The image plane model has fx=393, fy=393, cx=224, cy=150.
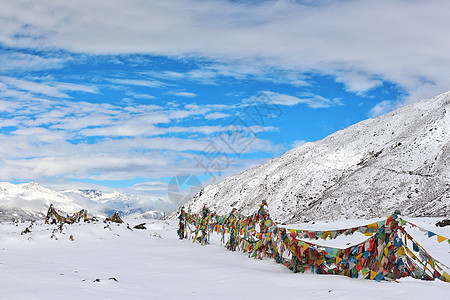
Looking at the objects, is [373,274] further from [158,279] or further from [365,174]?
[365,174]

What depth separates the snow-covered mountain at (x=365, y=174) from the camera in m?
53.3

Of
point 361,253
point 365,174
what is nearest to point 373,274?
point 361,253

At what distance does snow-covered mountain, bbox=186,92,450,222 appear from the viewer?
175ft

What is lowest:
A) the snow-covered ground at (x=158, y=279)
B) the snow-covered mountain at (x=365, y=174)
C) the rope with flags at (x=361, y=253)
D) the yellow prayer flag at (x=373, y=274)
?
the snow-covered ground at (x=158, y=279)

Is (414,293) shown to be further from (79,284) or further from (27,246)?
(27,246)

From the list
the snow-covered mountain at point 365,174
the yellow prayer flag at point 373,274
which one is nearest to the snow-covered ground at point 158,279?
the yellow prayer flag at point 373,274

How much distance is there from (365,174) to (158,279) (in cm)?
5928

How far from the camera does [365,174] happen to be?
63.0 m

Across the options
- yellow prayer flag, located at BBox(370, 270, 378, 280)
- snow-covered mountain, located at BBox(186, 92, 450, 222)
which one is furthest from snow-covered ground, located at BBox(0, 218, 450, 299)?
snow-covered mountain, located at BBox(186, 92, 450, 222)

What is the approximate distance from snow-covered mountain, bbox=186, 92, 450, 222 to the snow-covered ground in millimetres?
39602

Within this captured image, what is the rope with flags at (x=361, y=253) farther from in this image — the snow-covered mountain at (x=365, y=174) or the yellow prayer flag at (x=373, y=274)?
the snow-covered mountain at (x=365, y=174)

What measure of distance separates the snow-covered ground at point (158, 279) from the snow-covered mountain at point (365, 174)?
39.6 m

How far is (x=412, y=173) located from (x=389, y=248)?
54705 mm

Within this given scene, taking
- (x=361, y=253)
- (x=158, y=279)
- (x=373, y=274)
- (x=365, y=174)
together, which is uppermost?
(x=365, y=174)
